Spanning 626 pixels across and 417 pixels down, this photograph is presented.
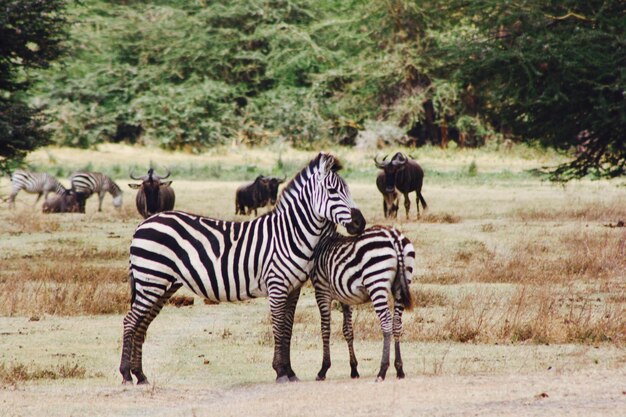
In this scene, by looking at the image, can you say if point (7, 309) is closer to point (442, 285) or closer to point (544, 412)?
point (442, 285)

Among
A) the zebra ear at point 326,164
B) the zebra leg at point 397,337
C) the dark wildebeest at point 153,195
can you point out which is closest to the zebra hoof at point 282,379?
the zebra leg at point 397,337

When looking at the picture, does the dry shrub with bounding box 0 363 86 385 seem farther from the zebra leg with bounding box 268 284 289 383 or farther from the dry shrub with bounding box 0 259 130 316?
the dry shrub with bounding box 0 259 130 316

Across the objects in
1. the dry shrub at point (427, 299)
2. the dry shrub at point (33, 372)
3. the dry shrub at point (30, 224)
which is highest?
the dry shrub at point (30, 224)

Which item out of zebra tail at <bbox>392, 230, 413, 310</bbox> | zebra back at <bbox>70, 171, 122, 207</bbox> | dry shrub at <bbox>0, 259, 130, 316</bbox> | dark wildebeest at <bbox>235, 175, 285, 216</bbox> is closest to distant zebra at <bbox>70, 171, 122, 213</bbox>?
zebra back at <bbox>70, 171, 122, 207</bbox>

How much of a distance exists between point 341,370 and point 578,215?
15.1 meters

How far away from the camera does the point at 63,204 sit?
2917 centimetres

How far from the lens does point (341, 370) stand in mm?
10641

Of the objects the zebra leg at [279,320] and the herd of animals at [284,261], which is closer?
the herd of animals at [284,261]

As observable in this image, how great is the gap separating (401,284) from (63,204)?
20.7 m

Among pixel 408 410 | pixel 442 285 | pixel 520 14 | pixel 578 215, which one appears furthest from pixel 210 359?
pixel 578 215

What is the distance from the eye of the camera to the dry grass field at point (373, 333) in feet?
28.8

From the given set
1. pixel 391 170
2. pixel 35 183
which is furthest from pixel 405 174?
pixel 35 183

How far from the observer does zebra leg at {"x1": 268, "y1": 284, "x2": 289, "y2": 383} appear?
9.90 m

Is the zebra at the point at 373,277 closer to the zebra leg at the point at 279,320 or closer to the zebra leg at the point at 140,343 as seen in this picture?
the zebra leg at the point at 279,320
